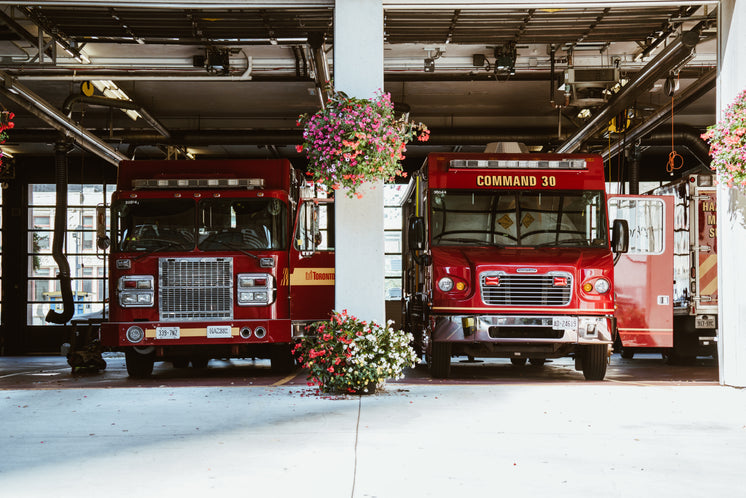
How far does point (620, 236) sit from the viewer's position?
36.9 ft

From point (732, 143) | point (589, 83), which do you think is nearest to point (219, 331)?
point (732, 143)

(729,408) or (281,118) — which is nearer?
(729,408)

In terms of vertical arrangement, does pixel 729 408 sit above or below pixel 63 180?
below

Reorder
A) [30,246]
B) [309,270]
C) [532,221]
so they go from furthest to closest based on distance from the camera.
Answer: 1. [30,246]
2. [309,270]
3. [532,221]

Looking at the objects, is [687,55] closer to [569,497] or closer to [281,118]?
[569,497]

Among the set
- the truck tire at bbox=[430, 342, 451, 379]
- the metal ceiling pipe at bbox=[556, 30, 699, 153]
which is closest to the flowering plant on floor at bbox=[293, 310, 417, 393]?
the truck tire at bbox=[430, 342, 451, 379]

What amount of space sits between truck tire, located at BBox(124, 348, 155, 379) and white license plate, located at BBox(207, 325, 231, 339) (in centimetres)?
126

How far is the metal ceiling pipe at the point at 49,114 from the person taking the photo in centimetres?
1348

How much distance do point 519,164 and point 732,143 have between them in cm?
331

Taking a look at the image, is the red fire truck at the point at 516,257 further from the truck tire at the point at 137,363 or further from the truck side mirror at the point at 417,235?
the truck tire at the point at 137,363

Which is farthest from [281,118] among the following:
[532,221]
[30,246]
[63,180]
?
[532,221]

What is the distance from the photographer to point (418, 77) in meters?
15.6

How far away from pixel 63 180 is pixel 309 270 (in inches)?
337

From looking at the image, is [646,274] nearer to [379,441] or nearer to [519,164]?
[519,164]
